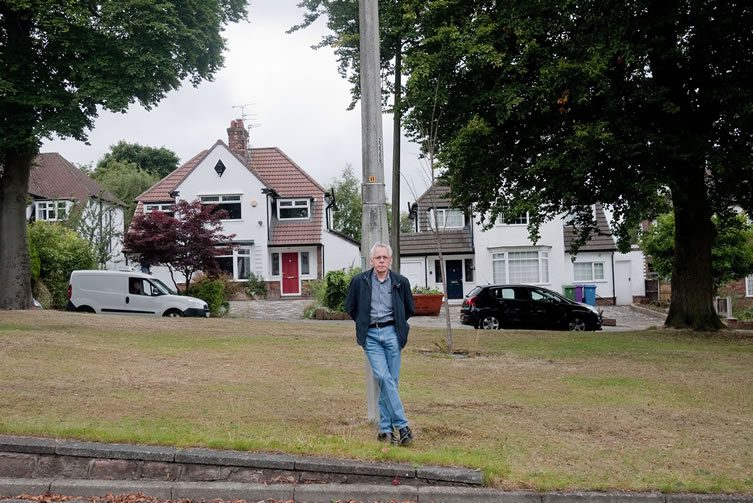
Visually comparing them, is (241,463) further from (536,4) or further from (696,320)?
(696,320)

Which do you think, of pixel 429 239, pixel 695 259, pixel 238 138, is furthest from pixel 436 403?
pixel 238 138

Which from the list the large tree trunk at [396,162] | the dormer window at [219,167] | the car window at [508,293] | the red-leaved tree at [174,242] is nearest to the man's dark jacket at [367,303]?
the large tree trunk at [396,162]

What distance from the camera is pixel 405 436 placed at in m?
7.60

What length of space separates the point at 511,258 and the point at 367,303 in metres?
36.6

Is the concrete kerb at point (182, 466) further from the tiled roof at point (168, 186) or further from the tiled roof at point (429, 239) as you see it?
the tiled roof at point (168, 186)

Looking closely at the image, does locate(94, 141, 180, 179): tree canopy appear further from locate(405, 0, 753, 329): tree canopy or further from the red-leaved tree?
locate(405, 0, 753, 329): tree canopy

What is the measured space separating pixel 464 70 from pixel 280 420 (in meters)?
14.2

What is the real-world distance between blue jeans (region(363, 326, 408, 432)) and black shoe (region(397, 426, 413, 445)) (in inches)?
1.5

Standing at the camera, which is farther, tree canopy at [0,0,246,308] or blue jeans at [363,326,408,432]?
tree canopy at [0,0,246,308]

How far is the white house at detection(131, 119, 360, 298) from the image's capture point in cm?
4609

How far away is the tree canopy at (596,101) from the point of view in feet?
60.7

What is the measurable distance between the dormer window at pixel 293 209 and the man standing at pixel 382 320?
4009 centimetres

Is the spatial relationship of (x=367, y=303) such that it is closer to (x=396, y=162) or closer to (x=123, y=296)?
(x=396, y=162)

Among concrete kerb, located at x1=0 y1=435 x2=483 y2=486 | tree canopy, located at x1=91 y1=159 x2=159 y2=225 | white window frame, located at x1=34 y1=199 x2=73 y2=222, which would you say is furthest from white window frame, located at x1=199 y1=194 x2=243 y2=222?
concrete kerb, located at x1=0 y1=435 x2=483 y2=486
